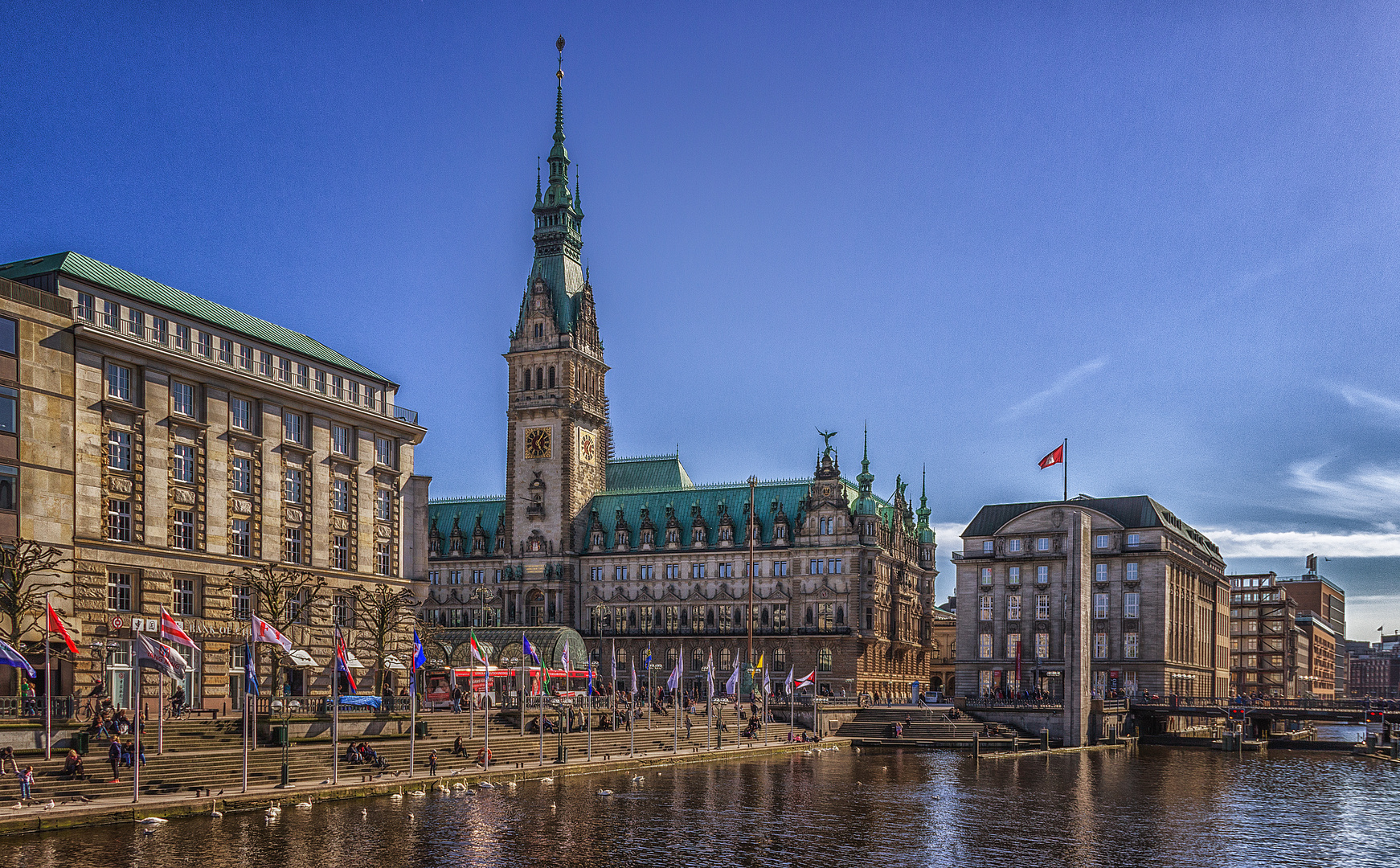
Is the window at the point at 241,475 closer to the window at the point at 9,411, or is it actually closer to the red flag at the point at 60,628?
the window at the point at 9,411

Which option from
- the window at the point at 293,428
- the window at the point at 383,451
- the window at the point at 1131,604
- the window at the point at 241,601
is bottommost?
the window at the point at 1131,604

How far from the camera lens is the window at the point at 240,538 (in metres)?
87.6

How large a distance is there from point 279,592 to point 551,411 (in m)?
93.6

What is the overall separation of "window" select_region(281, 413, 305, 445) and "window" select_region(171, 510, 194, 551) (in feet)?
32.3

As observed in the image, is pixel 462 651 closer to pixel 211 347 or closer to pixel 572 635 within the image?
pixel 572 635

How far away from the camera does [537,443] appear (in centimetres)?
18038

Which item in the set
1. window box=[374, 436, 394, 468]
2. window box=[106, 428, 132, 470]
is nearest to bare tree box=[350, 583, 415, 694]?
window box=[374, 436, 394, 468]


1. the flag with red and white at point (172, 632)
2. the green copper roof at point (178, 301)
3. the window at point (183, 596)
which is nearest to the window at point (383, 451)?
the green copper roof at point (178, 301)

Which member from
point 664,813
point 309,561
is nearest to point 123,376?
point 309,561

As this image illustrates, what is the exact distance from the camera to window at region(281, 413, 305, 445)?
3642 inches

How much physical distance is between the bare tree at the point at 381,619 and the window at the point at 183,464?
1485 cm

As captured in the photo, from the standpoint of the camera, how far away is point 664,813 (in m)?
64.0

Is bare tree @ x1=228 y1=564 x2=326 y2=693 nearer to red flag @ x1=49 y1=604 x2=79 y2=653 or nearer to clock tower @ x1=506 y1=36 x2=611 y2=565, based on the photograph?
red flag @ x1=49 y1=604 x2=79 y2=653

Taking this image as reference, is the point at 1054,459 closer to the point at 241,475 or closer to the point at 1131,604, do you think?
the point at 1131,604
